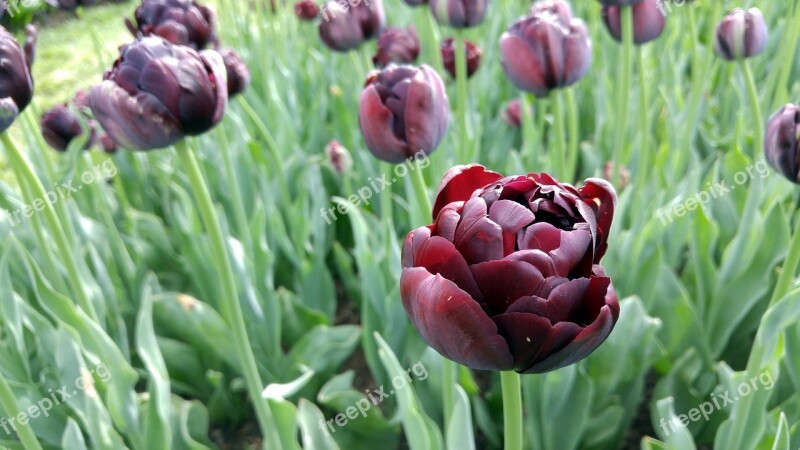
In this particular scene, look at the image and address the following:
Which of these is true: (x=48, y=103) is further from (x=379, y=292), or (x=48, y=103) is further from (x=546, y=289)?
(x=546, y=289)

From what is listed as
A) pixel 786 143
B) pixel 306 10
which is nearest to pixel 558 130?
pixel 786 143

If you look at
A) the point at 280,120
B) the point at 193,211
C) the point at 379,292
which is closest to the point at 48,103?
the point at 280,120

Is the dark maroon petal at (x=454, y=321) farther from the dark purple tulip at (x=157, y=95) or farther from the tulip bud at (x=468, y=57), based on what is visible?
the tulip bud at (x=468, y=57)

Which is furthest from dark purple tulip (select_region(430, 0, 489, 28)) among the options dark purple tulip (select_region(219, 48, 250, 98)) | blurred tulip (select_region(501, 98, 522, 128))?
blurred tulip (select_region(501, 98, 522, 128))

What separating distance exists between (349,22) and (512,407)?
1.04 metres

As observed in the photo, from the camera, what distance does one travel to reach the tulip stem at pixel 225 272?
0.76 metres

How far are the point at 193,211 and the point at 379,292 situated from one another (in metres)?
0.41

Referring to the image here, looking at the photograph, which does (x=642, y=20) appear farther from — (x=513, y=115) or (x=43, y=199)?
(x=43, y=199)

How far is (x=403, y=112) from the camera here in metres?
0.84

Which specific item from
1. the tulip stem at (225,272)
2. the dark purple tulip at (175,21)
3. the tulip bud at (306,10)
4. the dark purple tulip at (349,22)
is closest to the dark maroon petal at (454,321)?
the tulip stem at (225,272)

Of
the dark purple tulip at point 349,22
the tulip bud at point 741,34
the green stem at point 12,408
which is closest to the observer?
the green stem at point 12,408

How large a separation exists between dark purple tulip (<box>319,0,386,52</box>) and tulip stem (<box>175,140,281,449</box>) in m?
0.69

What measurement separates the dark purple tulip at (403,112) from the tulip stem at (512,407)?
35 centimetres

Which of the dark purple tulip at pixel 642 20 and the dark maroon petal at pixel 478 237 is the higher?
the dark maroon petal at pixel 478 237
